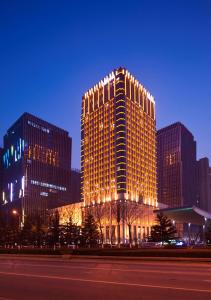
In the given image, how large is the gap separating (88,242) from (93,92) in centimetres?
10296

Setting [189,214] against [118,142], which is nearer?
[189,214]

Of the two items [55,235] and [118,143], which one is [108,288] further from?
[118,143]

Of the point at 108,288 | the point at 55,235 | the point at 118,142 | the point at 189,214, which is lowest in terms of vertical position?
the point at 55,235

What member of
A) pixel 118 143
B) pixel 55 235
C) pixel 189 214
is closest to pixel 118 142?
pixel 118 143

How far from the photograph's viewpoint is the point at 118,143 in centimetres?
16412

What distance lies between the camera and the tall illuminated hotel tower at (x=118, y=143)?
537ft

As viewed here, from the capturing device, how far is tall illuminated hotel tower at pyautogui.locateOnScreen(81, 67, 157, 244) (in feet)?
537

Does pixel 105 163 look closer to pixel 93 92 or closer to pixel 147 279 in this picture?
pixel 93 92

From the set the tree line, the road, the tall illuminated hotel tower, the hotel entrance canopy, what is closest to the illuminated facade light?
the tall illuminated hotel tower

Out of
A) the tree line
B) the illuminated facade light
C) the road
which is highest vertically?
the illuminated facade light

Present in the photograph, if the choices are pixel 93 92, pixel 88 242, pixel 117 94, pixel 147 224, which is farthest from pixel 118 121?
pixel 88 242

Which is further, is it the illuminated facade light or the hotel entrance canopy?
the illuminated facade light

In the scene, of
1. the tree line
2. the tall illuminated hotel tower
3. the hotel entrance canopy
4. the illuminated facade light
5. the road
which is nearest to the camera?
the road

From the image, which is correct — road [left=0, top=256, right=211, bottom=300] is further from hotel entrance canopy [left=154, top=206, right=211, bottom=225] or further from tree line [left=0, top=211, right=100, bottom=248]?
hotel entrance canopy [left=154, top=206, right=211, bottom=225]
